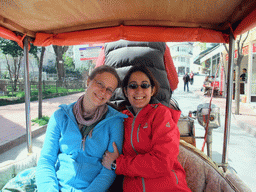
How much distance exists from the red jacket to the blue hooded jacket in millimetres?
144

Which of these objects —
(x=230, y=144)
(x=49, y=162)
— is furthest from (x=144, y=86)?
(x=230, y=144)

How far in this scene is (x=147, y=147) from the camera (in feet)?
5.68

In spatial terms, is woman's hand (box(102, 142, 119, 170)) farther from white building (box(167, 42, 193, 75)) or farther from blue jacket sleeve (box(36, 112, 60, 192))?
white building (box(167, 42, 193, 75))

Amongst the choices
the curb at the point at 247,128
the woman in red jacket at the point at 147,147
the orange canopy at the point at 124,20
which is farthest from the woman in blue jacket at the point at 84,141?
the curb at the point at 247,128

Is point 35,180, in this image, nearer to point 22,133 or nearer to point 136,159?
point 136,159

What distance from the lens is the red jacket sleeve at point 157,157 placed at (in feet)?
5.12

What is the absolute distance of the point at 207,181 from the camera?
1.91 meters

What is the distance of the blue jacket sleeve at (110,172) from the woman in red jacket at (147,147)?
0.05m

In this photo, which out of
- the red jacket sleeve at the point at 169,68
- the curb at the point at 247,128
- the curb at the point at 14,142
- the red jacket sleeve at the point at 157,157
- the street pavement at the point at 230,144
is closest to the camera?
the red jacket sleeve at the point at 157,157

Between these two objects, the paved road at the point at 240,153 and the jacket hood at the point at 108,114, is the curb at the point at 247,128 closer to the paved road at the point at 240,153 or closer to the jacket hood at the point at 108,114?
the paved road at the point at 240,153

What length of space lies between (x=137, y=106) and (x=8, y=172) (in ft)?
4.93

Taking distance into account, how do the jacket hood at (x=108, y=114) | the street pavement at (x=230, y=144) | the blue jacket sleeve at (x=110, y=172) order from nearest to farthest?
the blue jacket sleeve at (x=110, y=172)
the jacket hood at (x=108, y=114)
the street pavement at (x=230, y=144)

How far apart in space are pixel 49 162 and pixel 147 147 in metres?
0.95

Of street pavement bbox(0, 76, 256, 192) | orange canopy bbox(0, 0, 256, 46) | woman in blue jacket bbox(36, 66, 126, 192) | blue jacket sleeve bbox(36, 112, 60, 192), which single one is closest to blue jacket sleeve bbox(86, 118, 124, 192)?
woman in blue jacket bbox(36, 66, 126, 192)
